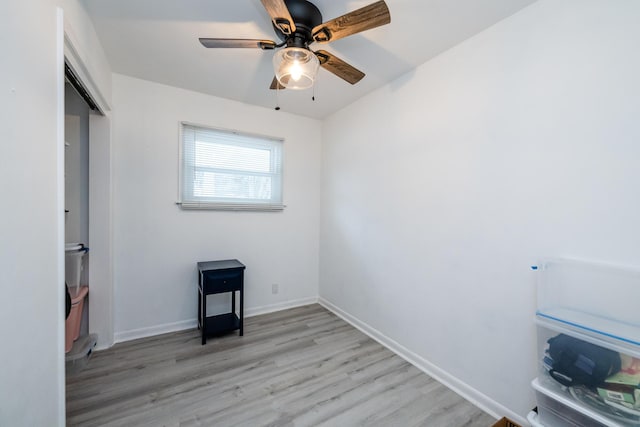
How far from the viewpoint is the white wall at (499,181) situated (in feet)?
4.06

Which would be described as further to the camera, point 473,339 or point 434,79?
point 434,79

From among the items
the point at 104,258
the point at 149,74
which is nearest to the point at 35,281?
the point at 104,258

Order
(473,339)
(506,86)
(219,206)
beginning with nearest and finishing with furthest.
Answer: (506,86) < (473,339) < (219,206)

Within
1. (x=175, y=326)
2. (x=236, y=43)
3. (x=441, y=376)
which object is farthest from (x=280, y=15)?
(x=175, y=326)

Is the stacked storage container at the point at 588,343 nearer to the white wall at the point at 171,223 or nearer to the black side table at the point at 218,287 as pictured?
the black side table at the point at 218,287

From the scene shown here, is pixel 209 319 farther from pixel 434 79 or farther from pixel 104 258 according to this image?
pixel 434 79

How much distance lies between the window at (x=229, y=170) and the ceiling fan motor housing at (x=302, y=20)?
5.43ft

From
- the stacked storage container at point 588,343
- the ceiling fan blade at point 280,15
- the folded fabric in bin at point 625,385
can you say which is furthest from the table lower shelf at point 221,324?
the folded fabric in bin at point 625,385

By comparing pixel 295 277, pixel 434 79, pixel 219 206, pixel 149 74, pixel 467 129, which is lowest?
pixel 295 277

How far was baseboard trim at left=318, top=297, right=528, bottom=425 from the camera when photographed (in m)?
1.62

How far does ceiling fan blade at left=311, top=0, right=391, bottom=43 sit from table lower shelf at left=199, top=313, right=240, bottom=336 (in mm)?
2541

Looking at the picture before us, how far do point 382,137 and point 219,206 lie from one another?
6.28ft

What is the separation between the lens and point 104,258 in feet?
7.41

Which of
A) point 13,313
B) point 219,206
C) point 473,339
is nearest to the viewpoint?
point 13,313
